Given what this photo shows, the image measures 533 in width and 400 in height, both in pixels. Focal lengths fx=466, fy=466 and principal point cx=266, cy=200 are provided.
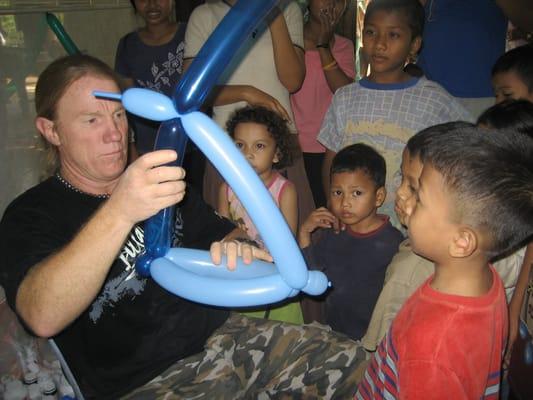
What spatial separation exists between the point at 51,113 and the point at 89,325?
51 centimetres

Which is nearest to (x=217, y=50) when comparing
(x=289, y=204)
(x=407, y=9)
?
(x=289, y=204)

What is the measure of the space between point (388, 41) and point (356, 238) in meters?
0.73

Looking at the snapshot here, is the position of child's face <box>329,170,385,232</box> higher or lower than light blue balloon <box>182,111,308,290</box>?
lower

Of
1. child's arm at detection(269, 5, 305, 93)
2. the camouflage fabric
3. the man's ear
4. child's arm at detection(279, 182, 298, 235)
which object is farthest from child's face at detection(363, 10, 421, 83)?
the man's ear

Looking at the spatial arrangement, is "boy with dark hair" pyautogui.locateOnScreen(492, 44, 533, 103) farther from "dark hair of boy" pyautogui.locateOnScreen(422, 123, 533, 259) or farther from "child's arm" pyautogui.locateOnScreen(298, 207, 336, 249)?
"dark hair of boy" pyautogui.locateOnScreen(422, 123, 533, 259)

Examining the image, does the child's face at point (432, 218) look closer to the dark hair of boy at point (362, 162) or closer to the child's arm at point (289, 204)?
the dark hair of boy at point (362, 162)

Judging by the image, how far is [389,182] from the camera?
1.73m

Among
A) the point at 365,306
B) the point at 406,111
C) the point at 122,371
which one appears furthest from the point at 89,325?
the point at 406,111

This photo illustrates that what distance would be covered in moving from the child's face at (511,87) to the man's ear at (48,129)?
1495 millimetres

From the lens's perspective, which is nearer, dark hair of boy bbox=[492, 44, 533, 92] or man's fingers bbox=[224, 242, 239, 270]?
man's fingers bbox=[224, 242, 239, 270]

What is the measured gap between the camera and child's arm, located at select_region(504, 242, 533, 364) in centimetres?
132

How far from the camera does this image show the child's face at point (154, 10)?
212cm

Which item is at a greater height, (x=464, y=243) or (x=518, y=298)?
(x=464, y=243)

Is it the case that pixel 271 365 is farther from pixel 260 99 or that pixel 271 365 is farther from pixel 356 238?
pixel 260 99
